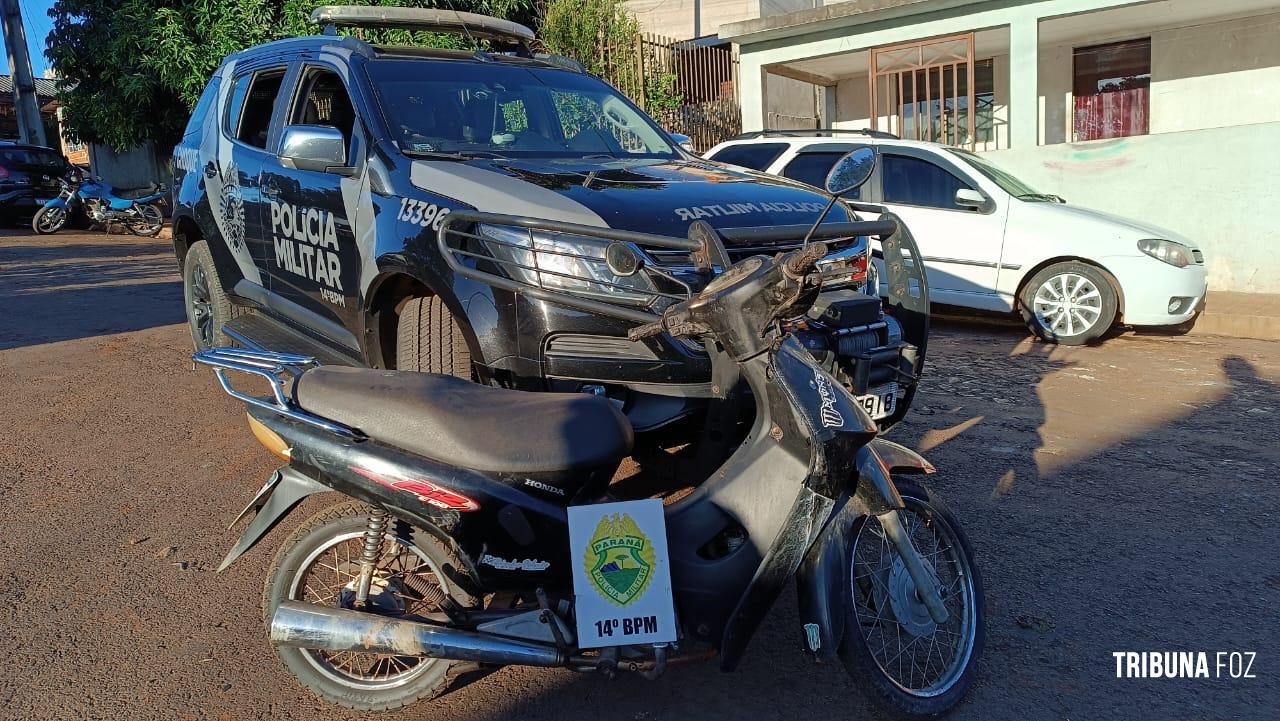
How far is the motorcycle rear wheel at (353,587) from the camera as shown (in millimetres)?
2740

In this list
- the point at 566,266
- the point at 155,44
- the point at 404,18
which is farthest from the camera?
the point at 155,44

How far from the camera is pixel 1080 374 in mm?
7062

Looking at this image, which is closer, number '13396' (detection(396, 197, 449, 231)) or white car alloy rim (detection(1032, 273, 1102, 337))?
number '13396' (detection(396, 197, 449, 231))

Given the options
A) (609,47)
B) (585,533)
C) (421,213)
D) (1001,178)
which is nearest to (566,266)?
(421,213)

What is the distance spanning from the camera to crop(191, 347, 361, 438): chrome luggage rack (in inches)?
109

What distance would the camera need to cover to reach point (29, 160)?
1812cm

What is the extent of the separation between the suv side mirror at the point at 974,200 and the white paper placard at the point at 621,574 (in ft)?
21.9

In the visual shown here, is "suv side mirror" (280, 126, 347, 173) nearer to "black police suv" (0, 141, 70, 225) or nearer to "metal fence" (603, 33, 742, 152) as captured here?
"metal fence" (603, 33, 742, 152)

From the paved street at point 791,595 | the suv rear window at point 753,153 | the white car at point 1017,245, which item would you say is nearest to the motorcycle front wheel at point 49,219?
the paved street at point 791,595

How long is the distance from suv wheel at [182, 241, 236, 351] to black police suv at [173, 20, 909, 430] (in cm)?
3

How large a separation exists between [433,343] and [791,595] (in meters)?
1.73

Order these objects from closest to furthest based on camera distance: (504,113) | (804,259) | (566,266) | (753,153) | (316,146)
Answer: (804,259) < (566,266) < (316,146) < (504,113) < (753,153)

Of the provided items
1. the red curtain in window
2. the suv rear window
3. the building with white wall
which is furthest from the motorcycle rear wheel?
the red curtain in window

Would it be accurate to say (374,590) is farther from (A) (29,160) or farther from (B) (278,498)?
(A) (29,160)
